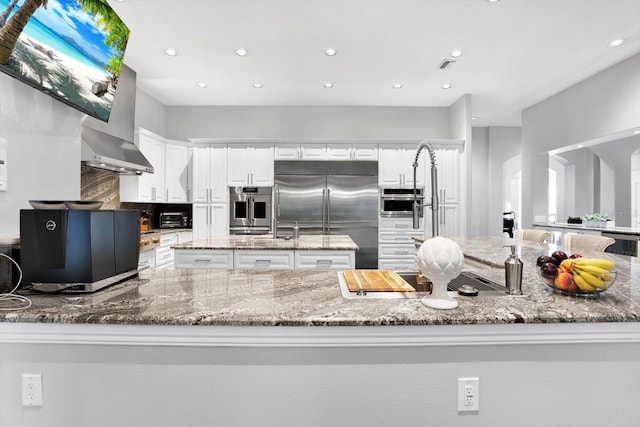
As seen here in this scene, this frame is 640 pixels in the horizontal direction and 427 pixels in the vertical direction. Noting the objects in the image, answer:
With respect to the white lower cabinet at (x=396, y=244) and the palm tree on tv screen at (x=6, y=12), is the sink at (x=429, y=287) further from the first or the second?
the white lower cabinet at (x=396, y=244)

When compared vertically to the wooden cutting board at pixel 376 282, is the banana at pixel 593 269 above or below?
above

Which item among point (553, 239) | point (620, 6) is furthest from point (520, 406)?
point (553, 239)

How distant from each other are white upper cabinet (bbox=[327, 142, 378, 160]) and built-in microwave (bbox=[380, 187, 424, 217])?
1.92 feet

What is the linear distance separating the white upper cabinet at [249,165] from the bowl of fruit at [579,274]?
166 inches

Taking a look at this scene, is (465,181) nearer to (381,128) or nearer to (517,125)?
(381,128)

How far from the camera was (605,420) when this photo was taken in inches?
41.2

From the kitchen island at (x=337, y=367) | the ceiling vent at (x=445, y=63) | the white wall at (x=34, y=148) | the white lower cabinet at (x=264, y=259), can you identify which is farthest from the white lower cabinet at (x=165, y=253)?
the ceiling vent at (x=445, y=63)

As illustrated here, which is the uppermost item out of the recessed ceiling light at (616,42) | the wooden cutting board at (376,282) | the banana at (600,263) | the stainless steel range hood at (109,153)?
the recessed ceiling light at (616,42)

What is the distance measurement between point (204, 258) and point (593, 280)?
9.00 ft

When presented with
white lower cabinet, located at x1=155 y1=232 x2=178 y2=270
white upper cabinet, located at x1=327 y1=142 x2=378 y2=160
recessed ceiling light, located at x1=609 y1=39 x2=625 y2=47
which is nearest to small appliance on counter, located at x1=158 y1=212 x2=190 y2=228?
white lower cabinet, located at x1=155 y1=232 x2=178 y2=270

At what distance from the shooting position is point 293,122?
5.51 m

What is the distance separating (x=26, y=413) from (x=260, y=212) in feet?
13.4

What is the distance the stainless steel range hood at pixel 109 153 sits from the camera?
298cm

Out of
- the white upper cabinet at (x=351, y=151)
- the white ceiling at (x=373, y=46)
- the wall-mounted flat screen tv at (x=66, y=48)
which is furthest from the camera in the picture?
the white upper cabinet at (x=351, y=151)
